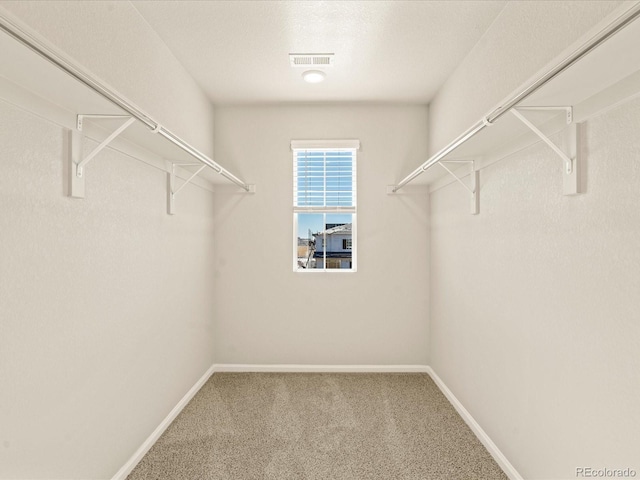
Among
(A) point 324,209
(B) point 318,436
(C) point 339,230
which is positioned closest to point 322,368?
(B) point 318,436

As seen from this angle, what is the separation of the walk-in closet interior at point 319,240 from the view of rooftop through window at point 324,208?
0.02 m

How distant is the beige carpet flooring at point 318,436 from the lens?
84.4 inches

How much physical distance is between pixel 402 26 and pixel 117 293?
233cm

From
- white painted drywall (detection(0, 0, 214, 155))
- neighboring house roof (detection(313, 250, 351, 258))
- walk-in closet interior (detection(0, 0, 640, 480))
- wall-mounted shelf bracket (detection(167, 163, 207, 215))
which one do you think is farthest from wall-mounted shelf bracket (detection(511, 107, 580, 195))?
neighboring house roof (detection(313, 250, 351, 258))

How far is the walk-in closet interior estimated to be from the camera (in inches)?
54.0

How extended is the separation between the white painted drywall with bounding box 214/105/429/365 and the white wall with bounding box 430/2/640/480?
3.23 feet

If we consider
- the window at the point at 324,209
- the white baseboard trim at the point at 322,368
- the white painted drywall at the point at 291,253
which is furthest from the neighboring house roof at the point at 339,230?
the white baseboard trim at the point at 322,368

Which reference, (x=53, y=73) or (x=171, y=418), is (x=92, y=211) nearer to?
(x=53, y=73)

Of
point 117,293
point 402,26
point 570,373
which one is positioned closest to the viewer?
point 570,373

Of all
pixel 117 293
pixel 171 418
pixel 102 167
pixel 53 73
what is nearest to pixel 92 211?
pixel 102 167

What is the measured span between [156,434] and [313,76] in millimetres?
2855

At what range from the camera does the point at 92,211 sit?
5.89 feet

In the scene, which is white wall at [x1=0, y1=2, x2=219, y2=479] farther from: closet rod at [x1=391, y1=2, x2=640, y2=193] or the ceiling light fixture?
closet rod at [x1=391, y1=2, x2=640, y2=193]

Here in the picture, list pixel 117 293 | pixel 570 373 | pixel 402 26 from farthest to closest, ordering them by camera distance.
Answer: pixel 402 26
pixel 117 293
pixel 570 373
